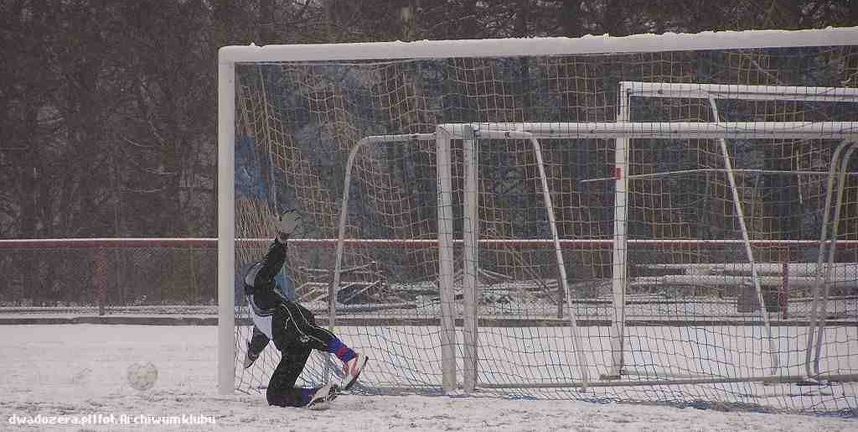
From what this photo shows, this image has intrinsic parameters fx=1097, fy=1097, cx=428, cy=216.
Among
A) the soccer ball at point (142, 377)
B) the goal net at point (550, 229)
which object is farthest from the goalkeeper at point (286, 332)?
the soccer ball at point (142, 377)

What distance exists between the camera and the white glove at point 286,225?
25.3 ft

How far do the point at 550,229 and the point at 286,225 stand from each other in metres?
4.55

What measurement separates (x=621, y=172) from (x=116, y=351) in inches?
234

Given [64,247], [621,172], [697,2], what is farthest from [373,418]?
[697,2]

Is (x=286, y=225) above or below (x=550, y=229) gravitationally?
above

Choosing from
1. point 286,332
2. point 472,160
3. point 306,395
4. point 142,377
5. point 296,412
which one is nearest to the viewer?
point 296,412

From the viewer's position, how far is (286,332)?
299 inches

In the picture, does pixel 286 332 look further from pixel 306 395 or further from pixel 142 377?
pixel 142 377

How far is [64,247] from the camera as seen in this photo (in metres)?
16.7

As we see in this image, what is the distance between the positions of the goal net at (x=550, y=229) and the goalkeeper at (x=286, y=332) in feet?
2.53

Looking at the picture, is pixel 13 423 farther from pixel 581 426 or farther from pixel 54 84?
pixel 54 84

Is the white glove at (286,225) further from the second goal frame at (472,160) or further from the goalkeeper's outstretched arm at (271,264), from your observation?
the second goal frame at (472,160)

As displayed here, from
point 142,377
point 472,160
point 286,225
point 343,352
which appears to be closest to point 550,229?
point 472,160

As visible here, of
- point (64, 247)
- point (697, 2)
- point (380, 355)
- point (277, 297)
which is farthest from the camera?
point (697, 2)
